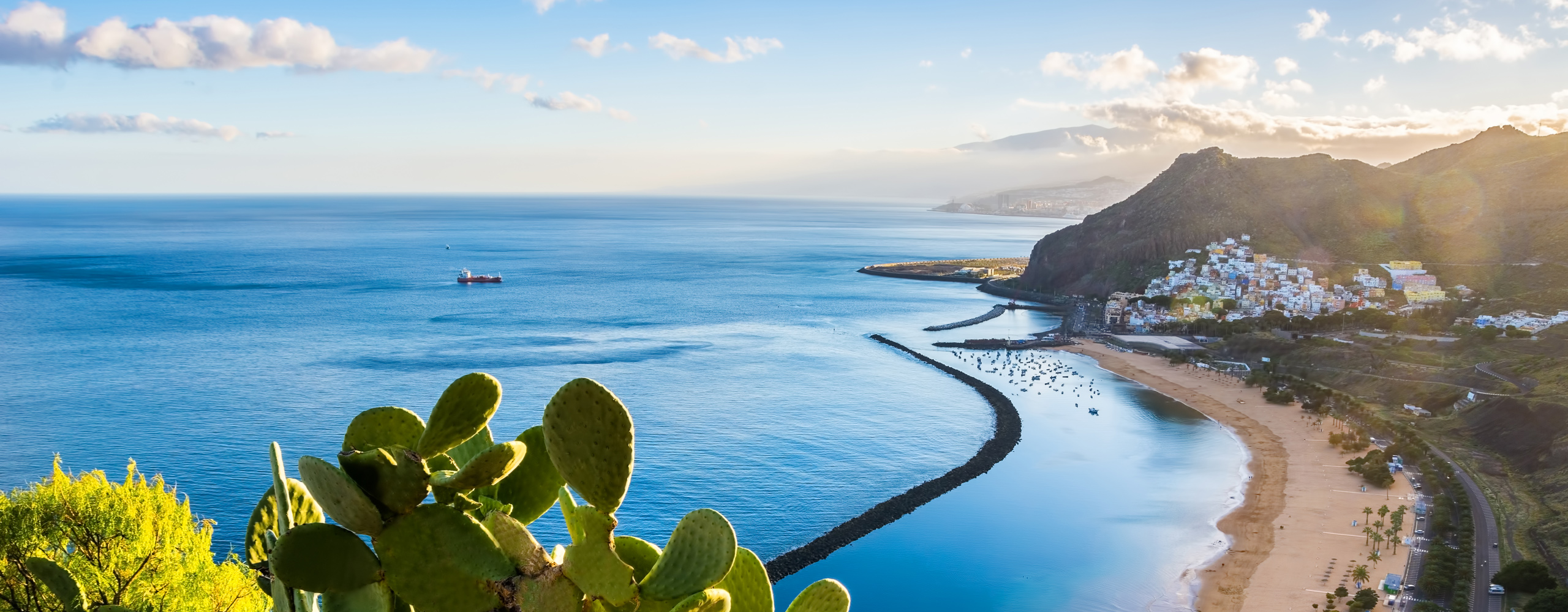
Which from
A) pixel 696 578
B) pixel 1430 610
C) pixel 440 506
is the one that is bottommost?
pixel 1430 610

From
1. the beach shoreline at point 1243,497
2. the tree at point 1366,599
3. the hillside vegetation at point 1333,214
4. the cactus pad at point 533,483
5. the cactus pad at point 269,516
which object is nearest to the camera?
the cactus pad at point 533,483

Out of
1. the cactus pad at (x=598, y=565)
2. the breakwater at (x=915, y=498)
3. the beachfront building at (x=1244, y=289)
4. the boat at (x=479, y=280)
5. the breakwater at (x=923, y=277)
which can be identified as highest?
the cactus pad at (x=598, y=565)

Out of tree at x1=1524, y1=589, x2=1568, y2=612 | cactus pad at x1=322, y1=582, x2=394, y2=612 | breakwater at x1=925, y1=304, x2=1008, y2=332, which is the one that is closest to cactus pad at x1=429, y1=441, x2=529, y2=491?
cactus pad at x1=322, y1=582, x2=394, y2=612

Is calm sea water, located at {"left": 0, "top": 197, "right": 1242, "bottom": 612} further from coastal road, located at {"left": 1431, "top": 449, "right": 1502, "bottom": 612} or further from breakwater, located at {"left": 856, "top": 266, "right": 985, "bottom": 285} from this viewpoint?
breakwater, located at {"left": 856, "top": 266, "right": 985, "bottom": 285}

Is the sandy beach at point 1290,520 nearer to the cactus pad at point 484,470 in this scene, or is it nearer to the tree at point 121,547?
the tree at point 121,547

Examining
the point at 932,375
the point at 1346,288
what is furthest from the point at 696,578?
the point at 1346,288

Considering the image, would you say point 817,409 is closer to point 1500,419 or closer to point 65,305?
point 1500,419

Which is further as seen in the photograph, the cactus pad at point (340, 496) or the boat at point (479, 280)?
the boat at point (479, 280)

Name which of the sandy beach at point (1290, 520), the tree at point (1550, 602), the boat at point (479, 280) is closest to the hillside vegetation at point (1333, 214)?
the sandy beach at point (1290, 520)

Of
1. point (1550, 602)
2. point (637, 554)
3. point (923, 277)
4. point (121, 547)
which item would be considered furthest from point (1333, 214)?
point (637, 554)

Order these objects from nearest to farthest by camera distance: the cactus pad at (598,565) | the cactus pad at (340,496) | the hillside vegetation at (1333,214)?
1. the cactus pad at (340,496)
2. the cactus pad at (598,565)
3. the hillside vegetation at (1333,214)
